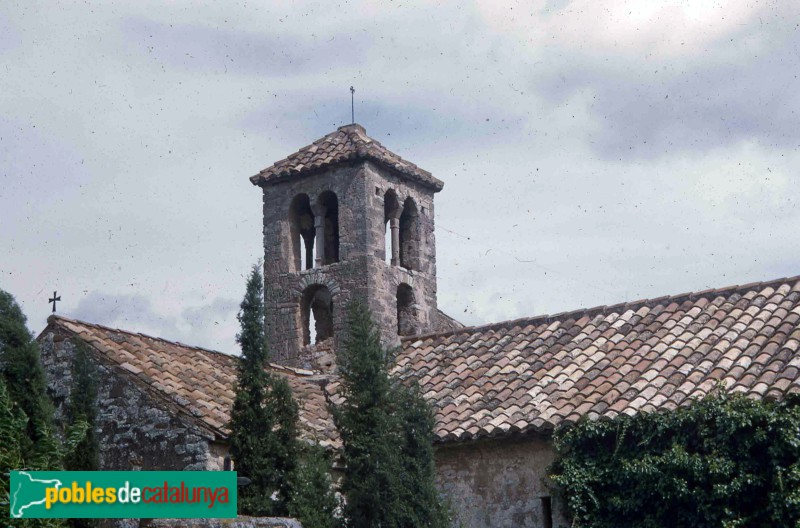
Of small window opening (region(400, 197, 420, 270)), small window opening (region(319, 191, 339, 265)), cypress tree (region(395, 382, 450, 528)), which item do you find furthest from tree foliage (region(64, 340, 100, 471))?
small window opening (region(400, 197, 420, 270))

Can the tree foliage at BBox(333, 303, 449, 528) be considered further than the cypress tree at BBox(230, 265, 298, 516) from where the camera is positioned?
No

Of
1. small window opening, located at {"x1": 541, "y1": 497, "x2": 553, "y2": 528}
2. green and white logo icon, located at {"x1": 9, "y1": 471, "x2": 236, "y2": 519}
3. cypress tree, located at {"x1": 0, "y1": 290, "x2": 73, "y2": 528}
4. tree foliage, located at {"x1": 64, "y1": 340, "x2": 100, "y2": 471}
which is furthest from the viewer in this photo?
small window opening, located at {"x1": 541, "y1": 497, "x2": 553, "y2": 528}

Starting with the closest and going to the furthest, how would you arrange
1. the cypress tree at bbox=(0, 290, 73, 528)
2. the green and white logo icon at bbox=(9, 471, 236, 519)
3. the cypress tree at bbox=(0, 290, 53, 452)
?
1. the green and white logo icon at bbox=(9, 471, 236, 519)
2. the cypress tree at bbox=(0, 290, 73, 528)
3. the cypress tree at bbox=(0, 290, 53, 452)

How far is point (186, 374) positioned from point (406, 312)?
5239 mm

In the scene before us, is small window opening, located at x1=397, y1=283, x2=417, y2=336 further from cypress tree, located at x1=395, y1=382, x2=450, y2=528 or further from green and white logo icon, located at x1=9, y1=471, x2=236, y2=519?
green and white logo icon, located at x1=9, y1=471, x2=236, y2=519

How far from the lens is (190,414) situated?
1382 cm

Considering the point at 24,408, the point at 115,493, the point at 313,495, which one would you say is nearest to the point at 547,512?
the point at 313,495

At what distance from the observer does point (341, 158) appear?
61.8 ft

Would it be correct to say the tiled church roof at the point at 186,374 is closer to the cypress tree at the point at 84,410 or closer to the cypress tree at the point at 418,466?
the cypress tree at the point at 84,410

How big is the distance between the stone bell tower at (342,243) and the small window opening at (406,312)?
17 mm

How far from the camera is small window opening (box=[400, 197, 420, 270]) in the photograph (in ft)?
65.2

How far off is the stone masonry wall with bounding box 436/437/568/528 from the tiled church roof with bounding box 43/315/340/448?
1.65m

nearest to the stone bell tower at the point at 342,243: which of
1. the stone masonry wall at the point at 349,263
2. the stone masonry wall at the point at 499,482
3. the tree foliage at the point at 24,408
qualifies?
the stone masonry wall at the point at 349,263

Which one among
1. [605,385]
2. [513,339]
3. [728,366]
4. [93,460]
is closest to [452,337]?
[513,339]
